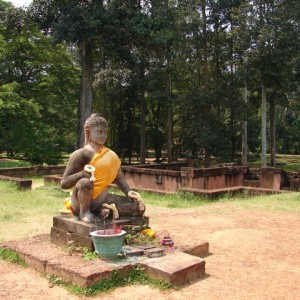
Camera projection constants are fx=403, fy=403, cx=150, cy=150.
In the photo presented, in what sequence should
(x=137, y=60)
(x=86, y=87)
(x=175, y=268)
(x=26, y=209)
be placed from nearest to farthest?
(x=175, y=268) → (x=26, y=209) → (x=86, y=87) → (x=137, y=60)

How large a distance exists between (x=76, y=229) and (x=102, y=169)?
889mm

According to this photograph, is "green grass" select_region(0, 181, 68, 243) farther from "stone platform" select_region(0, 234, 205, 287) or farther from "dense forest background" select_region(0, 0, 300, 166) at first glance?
"dense forest background" select_region(0, 0, 300, 166)

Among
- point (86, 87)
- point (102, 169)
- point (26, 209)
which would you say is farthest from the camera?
point (86, 87)

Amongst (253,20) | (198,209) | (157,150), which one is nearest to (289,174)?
(198,209)

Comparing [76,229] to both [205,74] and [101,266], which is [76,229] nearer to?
[101,266]

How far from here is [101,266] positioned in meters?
4.64

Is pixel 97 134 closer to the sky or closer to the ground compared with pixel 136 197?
closer to the sky

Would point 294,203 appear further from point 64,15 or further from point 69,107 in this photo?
point 69,107

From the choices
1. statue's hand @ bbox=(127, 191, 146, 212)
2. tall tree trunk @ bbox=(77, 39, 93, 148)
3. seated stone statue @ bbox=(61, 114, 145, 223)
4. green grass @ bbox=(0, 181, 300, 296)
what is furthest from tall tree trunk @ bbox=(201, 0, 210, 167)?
seated stone statue @ bbox=(61, 114, 145, 223)

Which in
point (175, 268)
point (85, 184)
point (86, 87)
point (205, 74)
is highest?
point (205, 74)

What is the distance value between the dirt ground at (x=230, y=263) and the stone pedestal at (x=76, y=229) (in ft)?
2.06

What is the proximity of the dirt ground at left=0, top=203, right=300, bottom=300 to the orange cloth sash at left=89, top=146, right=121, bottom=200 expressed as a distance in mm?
1340

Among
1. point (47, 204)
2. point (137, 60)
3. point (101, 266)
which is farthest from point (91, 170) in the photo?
point (137, 60)

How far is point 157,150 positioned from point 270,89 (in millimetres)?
10388
